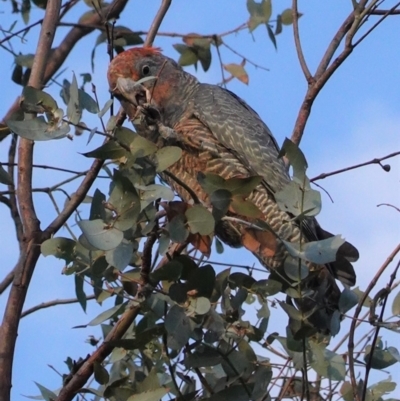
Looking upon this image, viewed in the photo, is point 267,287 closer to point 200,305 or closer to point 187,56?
point 200,305

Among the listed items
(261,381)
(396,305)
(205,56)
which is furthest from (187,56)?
(261,381)

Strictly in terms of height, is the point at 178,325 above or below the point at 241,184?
below

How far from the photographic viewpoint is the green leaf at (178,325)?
8.01 feet

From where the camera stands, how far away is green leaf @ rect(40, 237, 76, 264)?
247 cm

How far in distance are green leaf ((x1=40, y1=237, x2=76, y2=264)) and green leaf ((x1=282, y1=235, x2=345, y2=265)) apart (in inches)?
25.5

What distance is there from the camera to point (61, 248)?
2471mm

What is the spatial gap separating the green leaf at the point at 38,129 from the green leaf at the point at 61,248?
1.10 ft

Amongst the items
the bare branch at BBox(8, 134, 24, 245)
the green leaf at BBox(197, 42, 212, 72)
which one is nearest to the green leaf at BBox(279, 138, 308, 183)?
the bare branch at BBox(8, 134, 24, 245)

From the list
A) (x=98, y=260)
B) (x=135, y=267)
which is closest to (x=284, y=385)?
(x=135, y=267)

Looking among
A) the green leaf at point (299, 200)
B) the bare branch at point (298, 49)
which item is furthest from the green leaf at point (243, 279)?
the bare branch at point (298, 49)

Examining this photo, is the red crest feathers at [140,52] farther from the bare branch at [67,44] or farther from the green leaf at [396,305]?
the green leaf at [396,305]

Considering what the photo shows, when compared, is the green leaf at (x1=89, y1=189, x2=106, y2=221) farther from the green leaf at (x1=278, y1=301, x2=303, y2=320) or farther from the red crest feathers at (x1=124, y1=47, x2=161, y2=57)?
the red crest feathers at (x1=124, y1=47, x2=161, y2=57)

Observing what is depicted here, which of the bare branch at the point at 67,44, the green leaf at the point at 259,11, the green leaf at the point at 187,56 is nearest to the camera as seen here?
the green leaf at the point at 259,11

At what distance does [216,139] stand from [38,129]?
2149 mm
